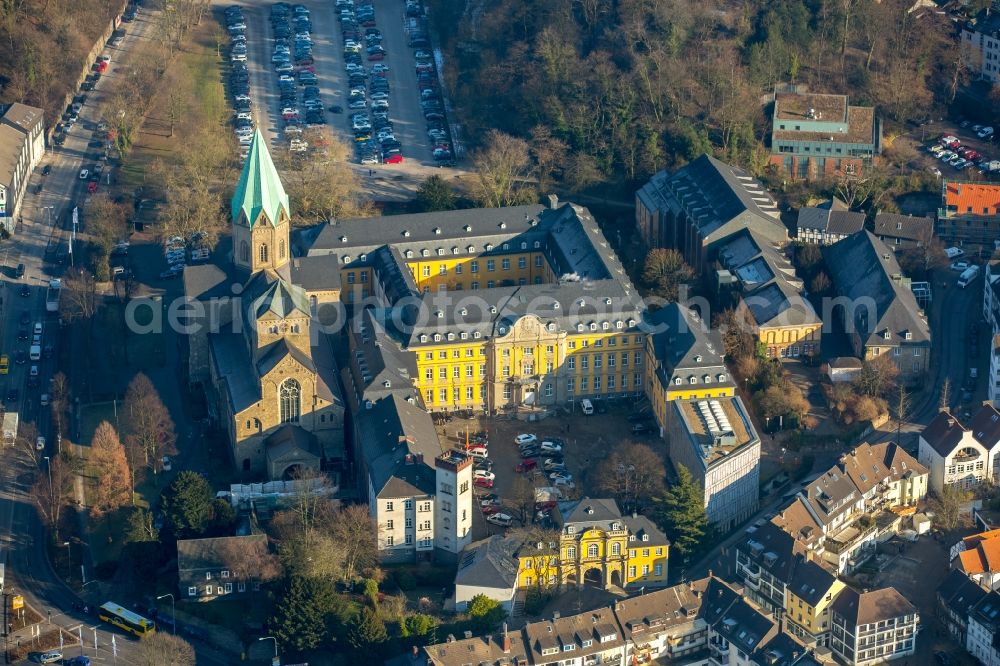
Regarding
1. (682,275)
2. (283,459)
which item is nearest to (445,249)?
(682,275)

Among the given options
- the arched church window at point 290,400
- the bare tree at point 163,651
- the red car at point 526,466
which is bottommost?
the bare tree at point 163,651

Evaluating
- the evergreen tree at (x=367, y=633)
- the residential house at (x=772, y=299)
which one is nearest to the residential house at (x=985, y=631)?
the residential house at (x=772, y=299)

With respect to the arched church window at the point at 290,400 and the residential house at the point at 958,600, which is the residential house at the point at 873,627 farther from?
the arched church window at the point at 290,400

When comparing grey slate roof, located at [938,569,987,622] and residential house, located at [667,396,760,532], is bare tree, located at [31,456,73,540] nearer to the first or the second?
residential house, located at [667,396,760,532]

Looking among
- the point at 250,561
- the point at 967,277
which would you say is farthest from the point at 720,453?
the point at 967,277

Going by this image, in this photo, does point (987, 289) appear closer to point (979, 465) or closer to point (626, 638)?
point (979, 465)
